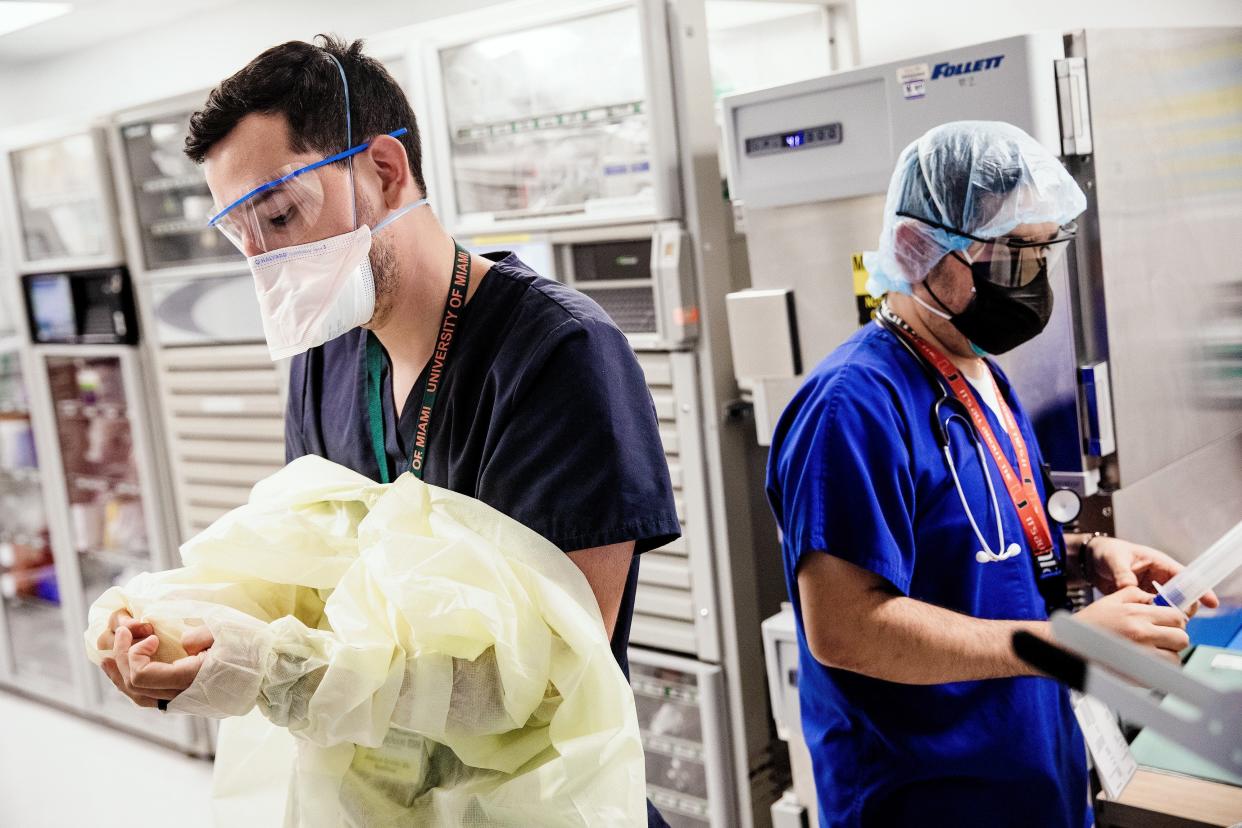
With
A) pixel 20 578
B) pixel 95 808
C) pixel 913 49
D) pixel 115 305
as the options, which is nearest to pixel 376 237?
pixel 913 49

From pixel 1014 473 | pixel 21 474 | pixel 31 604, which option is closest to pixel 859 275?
pixel 1014 473

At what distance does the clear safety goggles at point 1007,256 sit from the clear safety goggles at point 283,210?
900 mm

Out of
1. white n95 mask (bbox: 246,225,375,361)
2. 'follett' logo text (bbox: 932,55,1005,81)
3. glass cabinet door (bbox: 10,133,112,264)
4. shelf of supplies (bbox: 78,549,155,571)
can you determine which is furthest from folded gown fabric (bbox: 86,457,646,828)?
shelf of supplies (bbox: 78,549,155,571)

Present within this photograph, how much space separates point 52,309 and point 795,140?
397 centimetres

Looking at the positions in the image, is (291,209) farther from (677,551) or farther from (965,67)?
(677,551)

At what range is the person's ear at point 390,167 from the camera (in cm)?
159

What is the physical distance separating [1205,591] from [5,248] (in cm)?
552

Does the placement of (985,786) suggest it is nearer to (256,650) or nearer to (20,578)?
(256,650)

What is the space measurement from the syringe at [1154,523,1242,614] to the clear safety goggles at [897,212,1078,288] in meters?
0.53

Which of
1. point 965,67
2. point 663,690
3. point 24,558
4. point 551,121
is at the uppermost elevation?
point 551,121

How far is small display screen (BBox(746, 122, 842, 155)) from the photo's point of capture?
239 centimetres

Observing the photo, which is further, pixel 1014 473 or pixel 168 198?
pixel 168 198

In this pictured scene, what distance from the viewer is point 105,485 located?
5.31 metres

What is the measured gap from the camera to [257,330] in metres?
4.28
